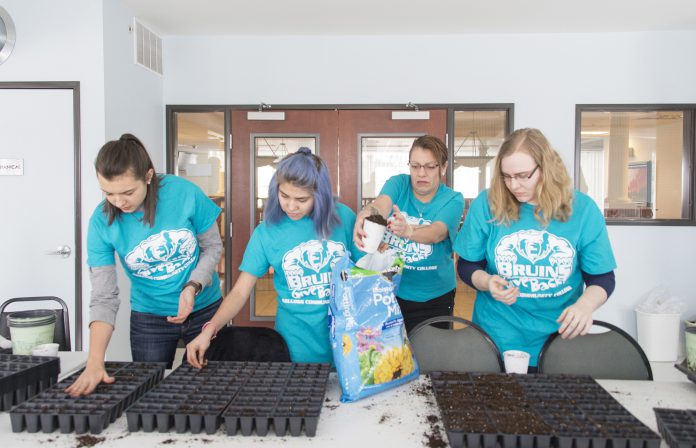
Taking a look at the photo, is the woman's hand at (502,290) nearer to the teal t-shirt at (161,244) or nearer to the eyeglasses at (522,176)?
the eyeglasses at (522,176)

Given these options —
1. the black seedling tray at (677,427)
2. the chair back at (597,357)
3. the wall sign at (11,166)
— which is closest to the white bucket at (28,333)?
the chair back at (597,357)

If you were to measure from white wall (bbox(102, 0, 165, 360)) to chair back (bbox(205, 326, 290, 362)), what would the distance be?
180cm

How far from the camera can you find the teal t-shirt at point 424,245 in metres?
2.39

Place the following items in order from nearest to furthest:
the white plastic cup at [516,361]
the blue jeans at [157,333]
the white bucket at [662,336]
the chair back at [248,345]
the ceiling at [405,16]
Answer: the white plastic cup at [516,361]
the chair back at [248,345]
the blue jeans at [157,333]
the ceiling at [405,16]
the white bucket at [662,336]

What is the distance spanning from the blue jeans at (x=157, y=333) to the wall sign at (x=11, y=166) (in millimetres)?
1952

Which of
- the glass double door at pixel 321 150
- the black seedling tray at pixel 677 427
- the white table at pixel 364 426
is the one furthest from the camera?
the glass double door at pixel 321 150

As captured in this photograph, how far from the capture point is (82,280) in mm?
3459

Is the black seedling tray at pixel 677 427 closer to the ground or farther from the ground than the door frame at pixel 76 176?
closer to the ground

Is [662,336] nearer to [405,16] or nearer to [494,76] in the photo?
[494,76]

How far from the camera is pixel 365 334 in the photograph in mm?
1511

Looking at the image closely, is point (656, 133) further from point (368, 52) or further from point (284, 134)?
point (284, 134)

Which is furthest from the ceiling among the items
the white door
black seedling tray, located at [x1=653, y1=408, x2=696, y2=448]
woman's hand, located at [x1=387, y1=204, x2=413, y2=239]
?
black seedling tray, located at [x1=653, y1=408, x2=696, y2=448]

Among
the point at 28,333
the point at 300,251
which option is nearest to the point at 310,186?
the point at 300,251

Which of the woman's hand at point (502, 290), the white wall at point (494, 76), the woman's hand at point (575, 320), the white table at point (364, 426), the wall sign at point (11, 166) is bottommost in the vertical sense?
the white table at point (364, 426)
